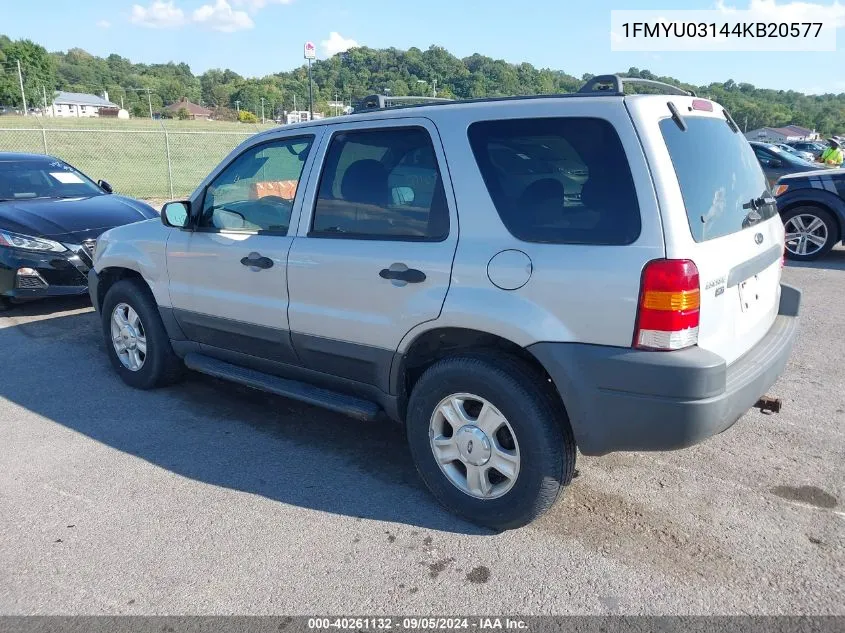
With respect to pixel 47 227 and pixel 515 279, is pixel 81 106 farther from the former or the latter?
pixel 515 279

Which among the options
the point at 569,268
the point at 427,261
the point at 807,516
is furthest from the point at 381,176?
the point at 807,516

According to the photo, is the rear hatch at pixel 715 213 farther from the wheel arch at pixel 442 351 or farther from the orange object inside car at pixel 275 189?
the orange object inside car at pixel 275 189

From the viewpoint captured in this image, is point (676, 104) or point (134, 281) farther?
point (134, 281)

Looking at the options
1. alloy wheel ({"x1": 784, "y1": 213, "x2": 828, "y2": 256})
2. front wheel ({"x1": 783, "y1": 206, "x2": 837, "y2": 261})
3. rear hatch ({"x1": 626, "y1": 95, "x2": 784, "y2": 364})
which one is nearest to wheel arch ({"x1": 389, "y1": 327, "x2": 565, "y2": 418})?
rear hatch ({"x1": 626, "y1": 95, "x2": 784, "y2": 364})

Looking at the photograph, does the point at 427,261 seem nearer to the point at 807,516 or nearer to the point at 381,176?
the point at 381,176

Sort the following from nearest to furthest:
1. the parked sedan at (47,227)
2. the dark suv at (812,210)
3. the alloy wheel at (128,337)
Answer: the alloy wheel at (128,337), the parked sedan at (47,227), the dark suv at (812,210)

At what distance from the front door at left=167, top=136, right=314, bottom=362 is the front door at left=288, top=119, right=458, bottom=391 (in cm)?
16

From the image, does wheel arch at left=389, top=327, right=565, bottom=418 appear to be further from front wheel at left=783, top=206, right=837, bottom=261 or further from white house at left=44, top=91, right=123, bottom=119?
white house at left=44, top=91, right=123, bottom=119

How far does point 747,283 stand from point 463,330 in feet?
4.28

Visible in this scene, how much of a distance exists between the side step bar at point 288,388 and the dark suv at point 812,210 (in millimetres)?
8073

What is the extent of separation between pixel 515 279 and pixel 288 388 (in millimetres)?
1679

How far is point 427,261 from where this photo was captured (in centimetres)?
320

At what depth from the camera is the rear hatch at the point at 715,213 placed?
2686 mm

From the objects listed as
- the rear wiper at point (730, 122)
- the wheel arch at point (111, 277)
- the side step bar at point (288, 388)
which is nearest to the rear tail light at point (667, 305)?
the rear wiper at point (730, 122)
